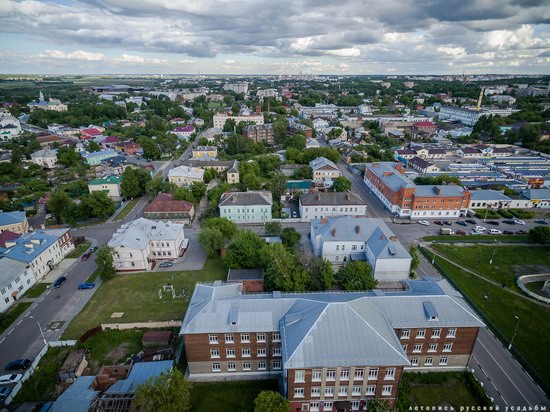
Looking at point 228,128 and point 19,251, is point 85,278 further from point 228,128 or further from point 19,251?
point 228,128

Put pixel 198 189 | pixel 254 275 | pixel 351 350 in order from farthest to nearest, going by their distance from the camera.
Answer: pixel 198 189, pixel 254 275, pixel 351 350

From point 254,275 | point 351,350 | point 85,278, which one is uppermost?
point 351,350

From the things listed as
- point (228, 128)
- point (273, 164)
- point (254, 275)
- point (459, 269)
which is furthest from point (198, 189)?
point (228, 128)

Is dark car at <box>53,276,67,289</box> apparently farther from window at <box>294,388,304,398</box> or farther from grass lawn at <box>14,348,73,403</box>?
window at <box>294,388,304,398</box>

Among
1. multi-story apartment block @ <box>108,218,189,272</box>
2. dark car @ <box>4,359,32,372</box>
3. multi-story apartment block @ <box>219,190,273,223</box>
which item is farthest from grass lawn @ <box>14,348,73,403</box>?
multi-story apartment block @ <box>219,190,273,223</box>

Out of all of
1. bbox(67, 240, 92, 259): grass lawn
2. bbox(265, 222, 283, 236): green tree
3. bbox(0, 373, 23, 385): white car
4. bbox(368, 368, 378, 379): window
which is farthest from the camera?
bbox(265, 222, 283, 236): green tree
